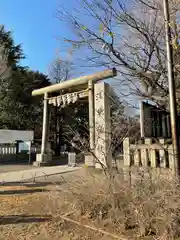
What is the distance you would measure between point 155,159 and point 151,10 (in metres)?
3.07

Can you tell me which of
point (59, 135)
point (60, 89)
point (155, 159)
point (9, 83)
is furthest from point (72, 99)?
point (9, 83)

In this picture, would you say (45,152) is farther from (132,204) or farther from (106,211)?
(132,204)

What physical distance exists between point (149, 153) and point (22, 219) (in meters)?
2.32

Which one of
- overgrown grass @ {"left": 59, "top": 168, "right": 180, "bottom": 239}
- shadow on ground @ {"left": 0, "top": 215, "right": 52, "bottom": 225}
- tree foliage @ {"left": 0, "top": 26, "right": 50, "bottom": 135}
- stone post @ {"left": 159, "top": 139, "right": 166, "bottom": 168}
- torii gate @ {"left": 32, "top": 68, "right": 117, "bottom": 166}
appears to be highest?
tree foliage @ {"left": 0, "top": 26, "right": 50, "bottom": 135}

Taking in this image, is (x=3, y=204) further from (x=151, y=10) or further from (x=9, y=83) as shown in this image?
(x=9, y=83)

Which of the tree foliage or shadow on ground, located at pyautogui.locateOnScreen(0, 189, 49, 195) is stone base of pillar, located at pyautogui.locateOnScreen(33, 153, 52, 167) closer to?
shadow on ground, located at pyautogui.locateOnScreen(0, 189, 49, 195)

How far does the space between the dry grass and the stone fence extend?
53cm

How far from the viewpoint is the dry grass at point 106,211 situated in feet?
8.15

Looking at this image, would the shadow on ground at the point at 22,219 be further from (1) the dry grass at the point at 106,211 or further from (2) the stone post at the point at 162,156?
(2) the stone post at the point at 162,156

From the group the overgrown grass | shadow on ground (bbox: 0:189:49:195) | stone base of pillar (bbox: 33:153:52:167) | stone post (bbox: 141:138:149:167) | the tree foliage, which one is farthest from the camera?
the tree foliage

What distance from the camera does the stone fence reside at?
351cm

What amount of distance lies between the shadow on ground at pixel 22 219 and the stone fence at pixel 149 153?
1660mm

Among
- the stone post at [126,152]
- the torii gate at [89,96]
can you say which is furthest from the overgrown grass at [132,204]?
the torii gate at [89,96]

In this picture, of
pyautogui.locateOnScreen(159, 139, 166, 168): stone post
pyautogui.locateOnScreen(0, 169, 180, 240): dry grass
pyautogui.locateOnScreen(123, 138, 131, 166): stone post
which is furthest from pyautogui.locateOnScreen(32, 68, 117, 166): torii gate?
pyautogui.locateOnScreen(0, 169, 180, 240): dry grass
